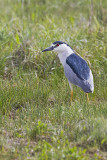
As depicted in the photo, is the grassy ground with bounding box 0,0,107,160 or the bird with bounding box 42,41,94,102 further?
the bird with bounding box 42,41,94,102

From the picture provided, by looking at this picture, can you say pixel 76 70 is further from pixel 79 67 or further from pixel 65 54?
pixel 65 54

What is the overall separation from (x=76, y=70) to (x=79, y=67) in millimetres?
67

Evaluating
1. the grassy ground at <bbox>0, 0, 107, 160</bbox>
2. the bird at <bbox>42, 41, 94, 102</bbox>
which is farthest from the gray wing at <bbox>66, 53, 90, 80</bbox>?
the grassy ground at <bbox>0, 0, 107, 160</bbox>

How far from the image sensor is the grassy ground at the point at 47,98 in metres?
3.73

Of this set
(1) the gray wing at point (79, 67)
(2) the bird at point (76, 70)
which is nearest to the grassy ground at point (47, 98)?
(2) the bird at point (76, 70)

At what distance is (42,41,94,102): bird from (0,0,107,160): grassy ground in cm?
24

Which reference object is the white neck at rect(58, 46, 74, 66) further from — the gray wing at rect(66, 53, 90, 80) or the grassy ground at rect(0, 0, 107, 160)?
the grassy ground at rect(0, 0, 107, 160)

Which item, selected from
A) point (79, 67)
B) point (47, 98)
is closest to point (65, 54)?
point (79, 67)

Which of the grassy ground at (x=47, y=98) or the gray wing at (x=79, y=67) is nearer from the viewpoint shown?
the grassy ground at (x=47, y=98)

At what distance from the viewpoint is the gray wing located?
4938mm

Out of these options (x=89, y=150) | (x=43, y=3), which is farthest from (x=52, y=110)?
(x=43, y=3)

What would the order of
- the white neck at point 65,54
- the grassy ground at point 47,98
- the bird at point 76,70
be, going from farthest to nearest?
the white neck at point 65,54 → the bird at point 76,70 → the grassy ground at point 47,98

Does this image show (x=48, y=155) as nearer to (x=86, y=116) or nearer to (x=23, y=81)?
(x=86, y=116)

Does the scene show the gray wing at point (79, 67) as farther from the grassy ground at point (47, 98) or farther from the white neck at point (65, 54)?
the grassy ground at point (47, 98)
